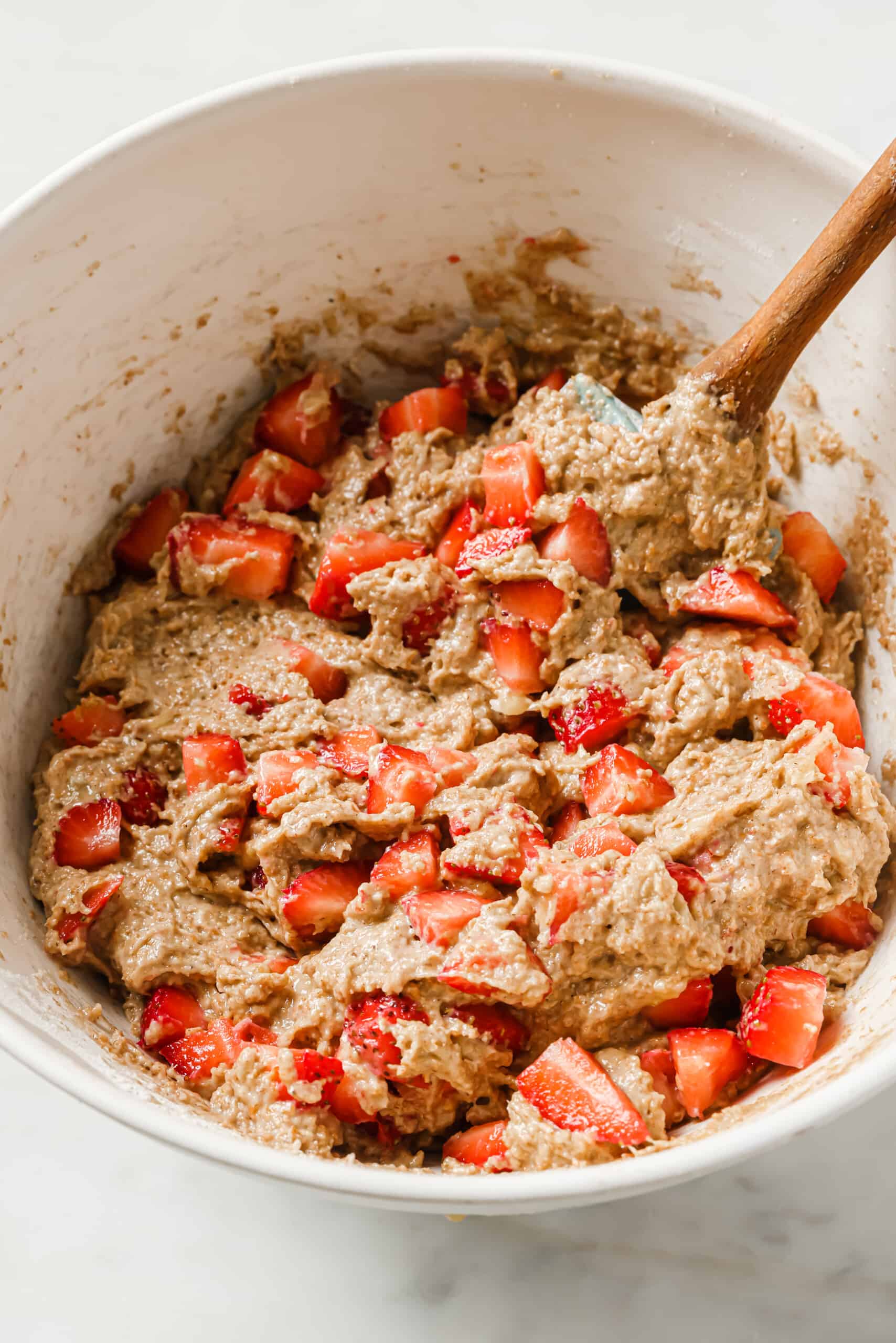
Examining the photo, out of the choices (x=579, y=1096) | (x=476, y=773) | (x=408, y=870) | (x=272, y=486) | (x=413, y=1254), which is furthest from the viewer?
(x=272, y=486)

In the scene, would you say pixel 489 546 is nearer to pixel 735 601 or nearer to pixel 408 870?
pixel 735 601

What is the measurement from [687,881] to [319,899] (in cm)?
68

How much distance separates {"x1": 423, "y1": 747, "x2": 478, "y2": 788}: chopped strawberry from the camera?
7.47 ft

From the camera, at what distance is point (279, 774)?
7.52 feet

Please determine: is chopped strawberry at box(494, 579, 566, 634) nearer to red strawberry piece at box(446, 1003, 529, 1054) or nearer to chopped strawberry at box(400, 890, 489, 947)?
chopped strawberry at box(400, 890, 489, 947)

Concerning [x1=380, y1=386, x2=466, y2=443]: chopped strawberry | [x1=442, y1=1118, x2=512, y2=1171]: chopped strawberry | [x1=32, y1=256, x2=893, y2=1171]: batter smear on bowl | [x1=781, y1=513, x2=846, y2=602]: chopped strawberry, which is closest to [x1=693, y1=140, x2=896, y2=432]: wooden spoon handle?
[x1=32, y1=256, x2=893, y2=1171]: batter smear on bowl

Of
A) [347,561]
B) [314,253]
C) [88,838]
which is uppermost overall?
[314,253]

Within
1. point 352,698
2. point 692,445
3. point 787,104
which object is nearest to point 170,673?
point 352,698

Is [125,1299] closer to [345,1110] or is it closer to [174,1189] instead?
[174,1189]

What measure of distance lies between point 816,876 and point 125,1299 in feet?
5.34

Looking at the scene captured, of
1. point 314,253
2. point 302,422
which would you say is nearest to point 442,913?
point 302,422

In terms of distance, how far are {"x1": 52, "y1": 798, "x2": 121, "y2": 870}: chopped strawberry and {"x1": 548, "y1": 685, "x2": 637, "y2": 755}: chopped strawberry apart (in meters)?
0.91

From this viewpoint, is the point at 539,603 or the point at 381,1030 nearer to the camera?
the point at 381,1030

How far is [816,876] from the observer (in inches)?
82.0
